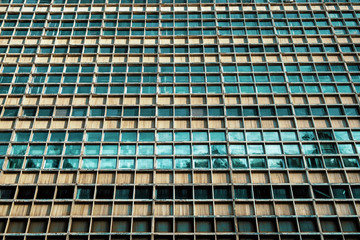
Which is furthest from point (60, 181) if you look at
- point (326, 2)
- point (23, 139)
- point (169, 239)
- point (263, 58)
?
point (326, 2)

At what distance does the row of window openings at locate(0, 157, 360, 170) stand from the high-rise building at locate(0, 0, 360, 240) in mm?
100

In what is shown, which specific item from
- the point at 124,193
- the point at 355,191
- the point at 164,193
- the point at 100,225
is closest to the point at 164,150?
the point at 164,193

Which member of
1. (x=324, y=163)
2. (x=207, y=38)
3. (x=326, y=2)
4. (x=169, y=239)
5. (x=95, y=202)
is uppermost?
(x=326, y=2)

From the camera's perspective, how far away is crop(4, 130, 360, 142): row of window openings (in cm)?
2359

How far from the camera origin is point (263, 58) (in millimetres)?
27797

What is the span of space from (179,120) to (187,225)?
27.4 ft

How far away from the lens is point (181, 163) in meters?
22.7

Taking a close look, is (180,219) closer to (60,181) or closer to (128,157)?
(128,157)

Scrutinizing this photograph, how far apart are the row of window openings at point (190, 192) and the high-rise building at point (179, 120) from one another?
76 mm

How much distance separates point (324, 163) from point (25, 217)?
2170cm

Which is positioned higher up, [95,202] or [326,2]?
[326,2]

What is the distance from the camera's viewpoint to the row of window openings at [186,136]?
77.4ft

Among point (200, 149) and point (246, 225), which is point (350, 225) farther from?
point (200, 149)

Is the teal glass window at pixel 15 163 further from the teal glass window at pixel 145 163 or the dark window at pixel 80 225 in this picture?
the teal glass window at pixel 145 163
